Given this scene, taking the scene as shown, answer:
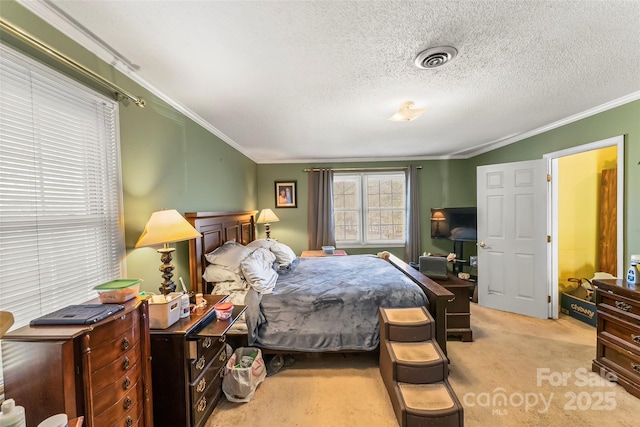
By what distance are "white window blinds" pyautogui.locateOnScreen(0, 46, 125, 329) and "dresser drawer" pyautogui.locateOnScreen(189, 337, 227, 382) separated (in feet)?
2.26

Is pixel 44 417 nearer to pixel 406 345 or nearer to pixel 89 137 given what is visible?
pixel 89 137

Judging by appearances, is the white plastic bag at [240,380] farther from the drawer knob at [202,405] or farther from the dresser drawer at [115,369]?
the dresser drawer at [115,369]

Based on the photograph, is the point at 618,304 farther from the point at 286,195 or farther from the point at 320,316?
the point at 286,195

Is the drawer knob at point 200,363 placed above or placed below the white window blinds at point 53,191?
below

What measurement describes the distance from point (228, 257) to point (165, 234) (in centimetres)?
94

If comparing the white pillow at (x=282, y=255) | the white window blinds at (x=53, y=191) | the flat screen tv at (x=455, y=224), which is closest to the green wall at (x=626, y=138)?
the flat screen tv at (x=455, y=224)

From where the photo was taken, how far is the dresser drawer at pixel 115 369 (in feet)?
3.20

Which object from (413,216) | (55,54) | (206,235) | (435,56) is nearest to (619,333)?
(435,56)

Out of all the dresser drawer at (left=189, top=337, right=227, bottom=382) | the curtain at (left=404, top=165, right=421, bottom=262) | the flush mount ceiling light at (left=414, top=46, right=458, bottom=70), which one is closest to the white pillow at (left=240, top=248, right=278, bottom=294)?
the dresser drawer at (left=189, top=337, right=227, bottom=382)

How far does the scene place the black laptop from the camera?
3.03ft

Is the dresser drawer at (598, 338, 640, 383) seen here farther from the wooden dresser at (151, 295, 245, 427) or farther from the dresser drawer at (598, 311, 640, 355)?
the wooden dresser at (151, 295, 245, 427)

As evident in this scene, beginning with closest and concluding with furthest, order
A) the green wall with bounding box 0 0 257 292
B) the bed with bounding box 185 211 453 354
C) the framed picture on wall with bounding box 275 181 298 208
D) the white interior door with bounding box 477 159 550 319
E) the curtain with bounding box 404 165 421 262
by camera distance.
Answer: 1. the green wall with bounding box 0 0 257 292
2. the bed with bounding box 185 211 453 354
3. the white interior door with bounding box 477 159 550 319
4. the curtain with bounding box 404 165 421 262
5. the framed picture on wall with bounding box 275 181 298 208

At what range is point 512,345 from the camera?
2.57 meters

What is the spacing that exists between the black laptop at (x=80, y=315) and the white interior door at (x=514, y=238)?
4.20 m
